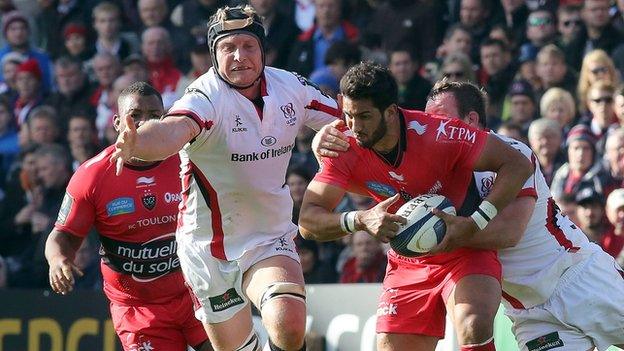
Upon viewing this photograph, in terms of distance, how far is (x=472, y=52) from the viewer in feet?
50.3

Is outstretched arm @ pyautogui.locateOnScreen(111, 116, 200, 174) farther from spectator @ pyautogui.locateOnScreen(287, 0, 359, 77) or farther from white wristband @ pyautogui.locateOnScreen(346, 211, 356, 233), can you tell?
spectator @ pyautogui.locateOnScreen(287, 0, 359, 77)

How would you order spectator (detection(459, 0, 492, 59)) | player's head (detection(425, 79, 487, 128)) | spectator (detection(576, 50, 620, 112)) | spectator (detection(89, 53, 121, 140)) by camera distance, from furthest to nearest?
spectator (detection(89, 53, 121, 140)) < spectator (detection(459, 0, 492, 59)) < spectator (detection(576, 50, 620, 112)) < player's head (detection(425, 79, 487, 128))

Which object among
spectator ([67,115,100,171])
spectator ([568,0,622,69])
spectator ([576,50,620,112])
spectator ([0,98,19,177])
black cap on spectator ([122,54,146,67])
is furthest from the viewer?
spectator ([0,98,19,177])

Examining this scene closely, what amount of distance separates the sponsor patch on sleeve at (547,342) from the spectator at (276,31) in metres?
7.41

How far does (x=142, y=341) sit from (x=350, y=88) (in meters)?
2.61

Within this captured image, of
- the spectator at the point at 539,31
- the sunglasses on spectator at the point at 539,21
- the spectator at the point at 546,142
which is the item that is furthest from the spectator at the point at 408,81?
the spectator at the point at 546,142

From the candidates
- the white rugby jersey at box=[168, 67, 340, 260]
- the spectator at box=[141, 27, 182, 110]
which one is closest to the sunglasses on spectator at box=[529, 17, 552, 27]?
the spectator at box=[141, 27, 182, 110]

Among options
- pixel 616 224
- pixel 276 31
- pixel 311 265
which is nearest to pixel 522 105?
pixel 616 224

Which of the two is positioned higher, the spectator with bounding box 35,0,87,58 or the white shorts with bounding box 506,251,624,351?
the white shorts with bounding box 506,251,624,351

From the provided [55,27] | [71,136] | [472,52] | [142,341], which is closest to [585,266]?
[142,341]

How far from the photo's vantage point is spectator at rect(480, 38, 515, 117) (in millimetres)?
14852

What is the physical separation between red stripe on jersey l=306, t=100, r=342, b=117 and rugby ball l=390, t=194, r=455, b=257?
3.75 ft

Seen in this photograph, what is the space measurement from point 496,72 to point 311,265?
294cm

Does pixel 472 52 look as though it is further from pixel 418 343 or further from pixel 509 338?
pixel 418 343
